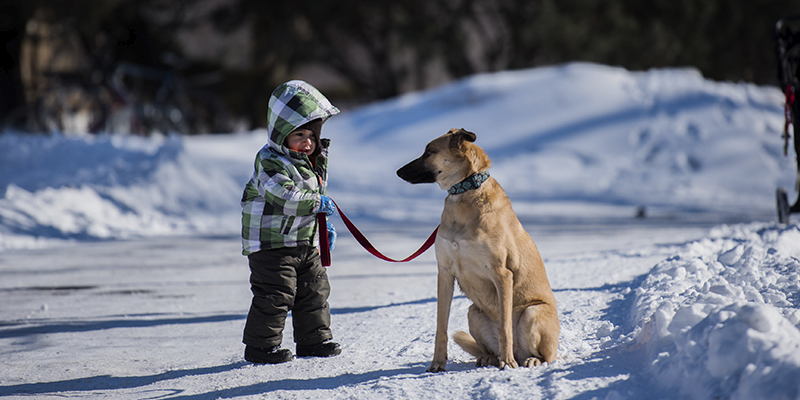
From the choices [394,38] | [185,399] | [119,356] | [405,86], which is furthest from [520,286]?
[405,86]

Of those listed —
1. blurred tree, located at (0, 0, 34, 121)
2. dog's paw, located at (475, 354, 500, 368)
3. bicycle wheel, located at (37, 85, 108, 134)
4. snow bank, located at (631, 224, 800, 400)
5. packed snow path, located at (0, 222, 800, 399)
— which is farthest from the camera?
blurred tree, located at (0, 0, 34, 121)

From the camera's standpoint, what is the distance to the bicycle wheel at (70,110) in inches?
663

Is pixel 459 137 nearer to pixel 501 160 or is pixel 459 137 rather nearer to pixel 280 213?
pixel 280 213

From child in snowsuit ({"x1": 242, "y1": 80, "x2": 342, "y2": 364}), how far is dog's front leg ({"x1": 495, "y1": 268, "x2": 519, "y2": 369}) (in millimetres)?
1040

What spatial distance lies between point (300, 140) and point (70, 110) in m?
16.4

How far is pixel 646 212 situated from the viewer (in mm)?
10906

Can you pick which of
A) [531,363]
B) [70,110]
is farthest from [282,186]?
[70,110]

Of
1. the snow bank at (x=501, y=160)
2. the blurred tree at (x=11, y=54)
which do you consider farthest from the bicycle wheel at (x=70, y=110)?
the blurred tree at (x=11, y=54)

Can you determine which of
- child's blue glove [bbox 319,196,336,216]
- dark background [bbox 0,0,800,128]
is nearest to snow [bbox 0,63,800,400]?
child's blue glove [bbox 319,196,336,216]

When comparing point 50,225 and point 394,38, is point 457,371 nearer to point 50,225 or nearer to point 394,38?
point 50,225

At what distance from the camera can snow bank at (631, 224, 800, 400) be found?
245 cm

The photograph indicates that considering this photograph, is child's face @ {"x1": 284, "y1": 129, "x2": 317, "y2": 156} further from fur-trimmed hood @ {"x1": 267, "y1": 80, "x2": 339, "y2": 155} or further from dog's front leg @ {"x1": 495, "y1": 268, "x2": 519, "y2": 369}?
dog's front leg @ {"x1": 495, "y1": 268, "x2": 519, "y2": 369}

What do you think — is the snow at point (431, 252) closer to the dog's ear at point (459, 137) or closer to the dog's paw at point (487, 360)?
the dog's paw at point (487, 360)

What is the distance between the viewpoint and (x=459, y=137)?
3.26 m
